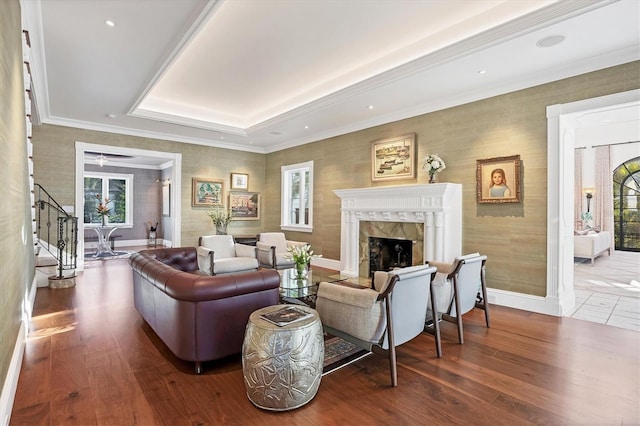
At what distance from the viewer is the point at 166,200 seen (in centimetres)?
1116

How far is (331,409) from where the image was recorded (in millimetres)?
2096

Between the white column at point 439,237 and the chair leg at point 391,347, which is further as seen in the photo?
the white column at point 439,237

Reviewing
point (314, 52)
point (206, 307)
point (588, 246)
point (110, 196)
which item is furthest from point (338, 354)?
point (110, 196)

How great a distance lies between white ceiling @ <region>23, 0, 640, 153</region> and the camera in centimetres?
313

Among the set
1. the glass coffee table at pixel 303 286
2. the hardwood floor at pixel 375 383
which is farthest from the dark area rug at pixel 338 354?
the glass coffee table at pixel 303 286

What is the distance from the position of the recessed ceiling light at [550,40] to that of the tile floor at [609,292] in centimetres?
323

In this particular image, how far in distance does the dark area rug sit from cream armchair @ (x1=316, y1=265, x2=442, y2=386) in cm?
30

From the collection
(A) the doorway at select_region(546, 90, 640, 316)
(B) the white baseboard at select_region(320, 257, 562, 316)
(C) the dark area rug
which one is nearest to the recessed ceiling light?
(A) the doorway at select_region(546, 90, 640, 316)

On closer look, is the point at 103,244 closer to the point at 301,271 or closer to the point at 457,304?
the point at 301,271

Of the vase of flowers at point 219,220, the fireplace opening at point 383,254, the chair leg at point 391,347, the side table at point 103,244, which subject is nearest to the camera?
the chair leg at point 391,347

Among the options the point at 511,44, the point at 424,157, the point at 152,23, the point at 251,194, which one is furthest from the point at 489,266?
the point at 251,194

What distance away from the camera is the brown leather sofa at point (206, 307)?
2.46 metres

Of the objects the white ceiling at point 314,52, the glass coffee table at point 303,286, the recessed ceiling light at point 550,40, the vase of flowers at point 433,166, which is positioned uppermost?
the white ceiling at point 314,52

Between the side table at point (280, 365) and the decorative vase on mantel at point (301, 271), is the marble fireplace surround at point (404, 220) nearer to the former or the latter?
the decorative vase on mantel at point (301, 271)
